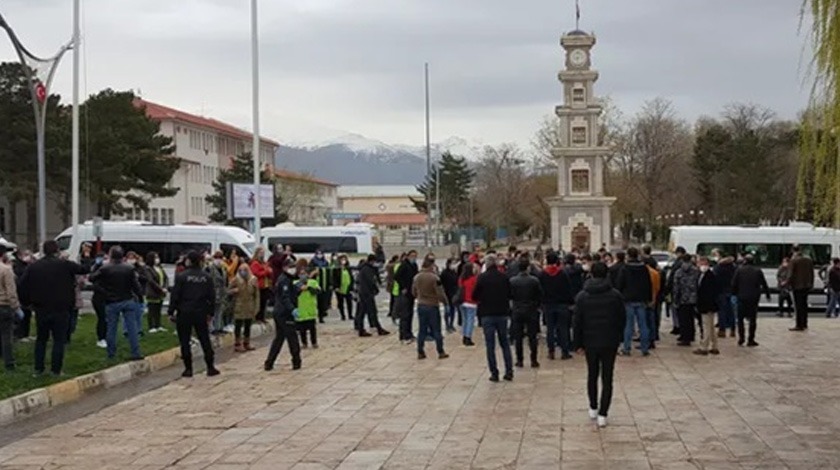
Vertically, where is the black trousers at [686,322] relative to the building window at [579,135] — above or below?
below

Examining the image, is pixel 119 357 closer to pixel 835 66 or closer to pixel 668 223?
pixel 835 66

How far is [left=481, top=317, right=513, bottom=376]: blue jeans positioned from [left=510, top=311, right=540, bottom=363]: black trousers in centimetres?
120

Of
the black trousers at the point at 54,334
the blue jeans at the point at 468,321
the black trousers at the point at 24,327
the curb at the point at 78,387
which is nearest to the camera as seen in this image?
the curb at the point at 78,387

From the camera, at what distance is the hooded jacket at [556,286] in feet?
60.8

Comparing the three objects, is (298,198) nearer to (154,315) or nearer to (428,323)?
(154,315)

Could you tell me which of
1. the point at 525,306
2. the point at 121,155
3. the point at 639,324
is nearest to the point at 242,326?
the point at 525,306

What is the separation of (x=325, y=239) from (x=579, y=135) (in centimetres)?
2568

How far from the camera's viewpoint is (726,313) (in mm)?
22266

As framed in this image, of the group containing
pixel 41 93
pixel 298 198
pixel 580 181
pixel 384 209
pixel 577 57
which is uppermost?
pixel 577 57

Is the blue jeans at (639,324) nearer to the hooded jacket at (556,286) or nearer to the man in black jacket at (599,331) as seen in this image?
the hooded jacket at (556,286)

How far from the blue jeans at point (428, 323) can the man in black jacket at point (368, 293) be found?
4027mm

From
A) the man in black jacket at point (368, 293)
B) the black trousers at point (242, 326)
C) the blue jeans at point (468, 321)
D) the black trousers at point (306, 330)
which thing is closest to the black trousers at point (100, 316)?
the black trousers at point (242, 326)

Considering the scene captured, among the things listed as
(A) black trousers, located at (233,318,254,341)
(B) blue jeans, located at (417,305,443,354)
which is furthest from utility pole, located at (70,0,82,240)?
(B) blue jeans, located at (417,305,443,354)

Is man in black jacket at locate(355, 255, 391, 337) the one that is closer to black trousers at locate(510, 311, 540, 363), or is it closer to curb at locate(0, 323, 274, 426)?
curb at locate(0, 323, 274, 426)
